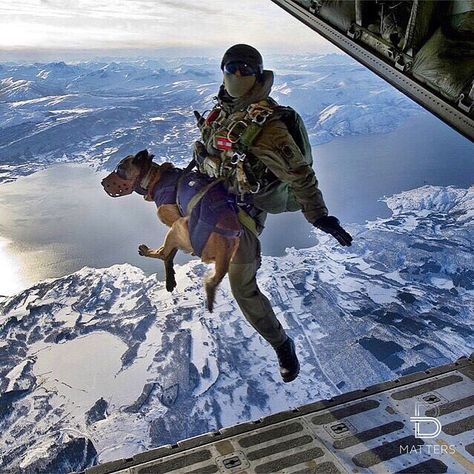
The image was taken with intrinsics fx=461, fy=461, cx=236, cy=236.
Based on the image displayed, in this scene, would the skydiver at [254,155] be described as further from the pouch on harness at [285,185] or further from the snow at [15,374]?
the snow at [15,374]

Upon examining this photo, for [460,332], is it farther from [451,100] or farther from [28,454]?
[451,100]

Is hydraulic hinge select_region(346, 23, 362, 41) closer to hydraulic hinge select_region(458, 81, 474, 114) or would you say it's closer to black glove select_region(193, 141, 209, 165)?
hydraulic hinge select_region(458, 81, 474, 114)

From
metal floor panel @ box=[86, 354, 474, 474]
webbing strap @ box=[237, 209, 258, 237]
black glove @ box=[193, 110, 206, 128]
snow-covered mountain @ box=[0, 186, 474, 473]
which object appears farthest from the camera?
snow-covered mountain @ box=[0, 186, 474, 473]

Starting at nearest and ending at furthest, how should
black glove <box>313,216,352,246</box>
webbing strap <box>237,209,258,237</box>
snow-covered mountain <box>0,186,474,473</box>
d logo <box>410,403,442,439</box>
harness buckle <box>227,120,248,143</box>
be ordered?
black glove <box>313,216,352,246</box> < harness buckle <box>227,120,248,143</box> < webbing strap <box>237,209,258,237</box> < d logo <box>410,403,442,439</box> < snow-covered mountain <box>0,186,474,473</box>

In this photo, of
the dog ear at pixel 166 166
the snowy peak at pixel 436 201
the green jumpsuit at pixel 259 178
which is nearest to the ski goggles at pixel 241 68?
the green jumpsuit at pixel 259 178

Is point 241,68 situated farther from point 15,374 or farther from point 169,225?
point 15,374

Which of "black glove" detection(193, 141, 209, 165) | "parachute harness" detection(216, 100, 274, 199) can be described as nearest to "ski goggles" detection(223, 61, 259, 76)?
"parachute harness" detection(216, 100, 274, 199)
